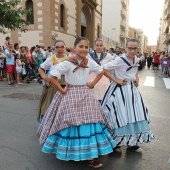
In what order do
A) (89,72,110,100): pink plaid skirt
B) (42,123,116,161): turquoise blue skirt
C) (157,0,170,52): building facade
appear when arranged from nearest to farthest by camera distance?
(42,123,116,161): turquoise blue skirt, (89,72,110,100): pink plaid skirt, (157,0,170,52): building facade

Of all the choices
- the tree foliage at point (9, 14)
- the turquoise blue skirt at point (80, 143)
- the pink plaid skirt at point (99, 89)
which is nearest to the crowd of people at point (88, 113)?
the turquoise blue skirt at point (80, 143)

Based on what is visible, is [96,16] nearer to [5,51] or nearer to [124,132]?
[5,51]

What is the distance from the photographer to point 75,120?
2.58 metres

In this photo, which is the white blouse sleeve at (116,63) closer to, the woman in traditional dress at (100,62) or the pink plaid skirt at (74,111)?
the pink plaid skirt at (74,111)

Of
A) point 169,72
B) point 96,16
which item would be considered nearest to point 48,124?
point 169,72

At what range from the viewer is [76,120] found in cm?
258

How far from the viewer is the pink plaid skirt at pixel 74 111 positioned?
260cm

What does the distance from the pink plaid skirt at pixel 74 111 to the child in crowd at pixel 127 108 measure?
0.34 metres

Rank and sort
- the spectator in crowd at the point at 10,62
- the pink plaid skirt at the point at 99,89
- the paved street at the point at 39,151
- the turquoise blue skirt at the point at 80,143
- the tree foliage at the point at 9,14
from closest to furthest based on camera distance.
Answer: the turquoise blue skirt at the point at 80,143 → the paved street at the point at 39,151 → the pink plaid skirt at the point at 99,89 → the tree foliage at the point at 9,14 → the spectator in crowd at the point at 10,62

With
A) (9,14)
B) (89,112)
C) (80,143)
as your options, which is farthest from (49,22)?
(80,143)

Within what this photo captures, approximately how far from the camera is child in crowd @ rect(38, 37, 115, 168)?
2.55 metres

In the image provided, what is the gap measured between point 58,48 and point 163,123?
2.83 m

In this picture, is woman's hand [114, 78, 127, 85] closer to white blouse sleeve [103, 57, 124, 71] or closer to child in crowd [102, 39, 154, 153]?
child in crowd [102, 39, 154, 153]

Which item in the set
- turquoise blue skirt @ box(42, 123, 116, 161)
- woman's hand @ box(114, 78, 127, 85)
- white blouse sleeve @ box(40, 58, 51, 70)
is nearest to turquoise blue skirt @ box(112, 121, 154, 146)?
turquoise blue skirt @ box(42, 123, 116, 161)
